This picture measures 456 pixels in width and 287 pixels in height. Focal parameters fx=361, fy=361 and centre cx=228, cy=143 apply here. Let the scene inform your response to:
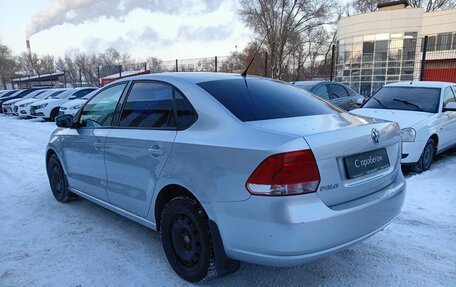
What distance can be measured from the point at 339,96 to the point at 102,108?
7677 millimetres

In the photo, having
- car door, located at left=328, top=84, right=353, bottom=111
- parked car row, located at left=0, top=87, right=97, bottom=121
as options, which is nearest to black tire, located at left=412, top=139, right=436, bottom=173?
car door, located at left=328, top=84, right=353, bottom=111

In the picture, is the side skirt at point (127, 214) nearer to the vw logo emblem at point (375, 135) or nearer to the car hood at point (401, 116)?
the vw logo emblem at point (375, 135)

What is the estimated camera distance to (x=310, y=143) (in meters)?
2.28

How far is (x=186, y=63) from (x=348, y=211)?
58.5 feet

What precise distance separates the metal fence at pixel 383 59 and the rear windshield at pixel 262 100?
70.1ft

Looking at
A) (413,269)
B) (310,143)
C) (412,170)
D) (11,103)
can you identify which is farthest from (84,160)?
(11,103)

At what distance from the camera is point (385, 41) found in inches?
1196

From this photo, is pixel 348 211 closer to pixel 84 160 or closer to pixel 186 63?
pixel 84 160

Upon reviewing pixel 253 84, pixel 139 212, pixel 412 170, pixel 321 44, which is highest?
pixel 321 44

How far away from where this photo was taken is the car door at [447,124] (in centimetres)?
648

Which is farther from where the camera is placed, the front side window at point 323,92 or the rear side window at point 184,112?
the front side window at point 323,92

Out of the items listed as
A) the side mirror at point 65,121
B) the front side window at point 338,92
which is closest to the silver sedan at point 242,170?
the side mirror at point 65,121

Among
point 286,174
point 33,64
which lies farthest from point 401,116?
point 33,64

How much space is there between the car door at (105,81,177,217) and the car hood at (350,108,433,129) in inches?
168
